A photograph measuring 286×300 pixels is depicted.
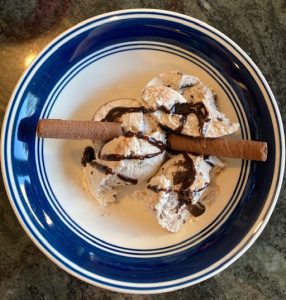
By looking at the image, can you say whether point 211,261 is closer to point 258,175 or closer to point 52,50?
point 258,175

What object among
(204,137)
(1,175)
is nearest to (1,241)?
(1,175)

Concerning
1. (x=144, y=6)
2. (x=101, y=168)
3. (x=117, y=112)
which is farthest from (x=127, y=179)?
(x=144, y=6)

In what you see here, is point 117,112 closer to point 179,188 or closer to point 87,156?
point 87,156

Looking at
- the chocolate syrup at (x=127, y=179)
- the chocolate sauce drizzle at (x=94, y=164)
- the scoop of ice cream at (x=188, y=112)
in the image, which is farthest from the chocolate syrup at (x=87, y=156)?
the scoop of ice cream at (x=188, y=112)

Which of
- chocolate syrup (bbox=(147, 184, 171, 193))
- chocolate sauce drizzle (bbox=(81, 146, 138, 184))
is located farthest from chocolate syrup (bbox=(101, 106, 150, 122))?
chocolate syrup (bbox=(147, 184, 171, 193))

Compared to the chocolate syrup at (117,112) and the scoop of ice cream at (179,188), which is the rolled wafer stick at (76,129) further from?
the scoop of ice cream at (179,188)

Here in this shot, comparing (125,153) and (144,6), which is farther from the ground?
(144,6)
